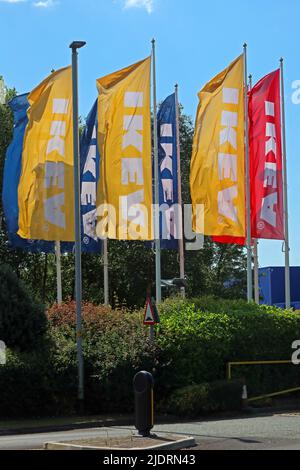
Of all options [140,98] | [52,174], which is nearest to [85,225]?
[52,174]

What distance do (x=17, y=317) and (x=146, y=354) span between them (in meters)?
3.84

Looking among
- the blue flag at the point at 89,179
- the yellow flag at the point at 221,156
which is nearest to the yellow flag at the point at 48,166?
the blue flag at the point at 89,179

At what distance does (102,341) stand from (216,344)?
3311mm

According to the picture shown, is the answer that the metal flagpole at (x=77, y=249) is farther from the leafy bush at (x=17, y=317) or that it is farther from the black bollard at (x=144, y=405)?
the black bollard at (x=144, y=405)

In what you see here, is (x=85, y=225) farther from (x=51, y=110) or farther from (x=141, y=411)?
(x=141, y=411)

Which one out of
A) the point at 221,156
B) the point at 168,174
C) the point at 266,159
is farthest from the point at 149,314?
the point at 168,174

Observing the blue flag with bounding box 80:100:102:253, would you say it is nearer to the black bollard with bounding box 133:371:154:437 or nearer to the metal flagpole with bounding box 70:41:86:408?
the metal flagpole with bounding box 70:41:86:408

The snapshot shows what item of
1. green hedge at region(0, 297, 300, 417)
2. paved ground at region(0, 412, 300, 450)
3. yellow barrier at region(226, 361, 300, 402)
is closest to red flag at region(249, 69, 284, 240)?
green hedge at region(0, 297, 300, 417)

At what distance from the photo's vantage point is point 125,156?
2697cm

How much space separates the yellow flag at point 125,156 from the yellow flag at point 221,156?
177 centimetres

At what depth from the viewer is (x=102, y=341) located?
21875 mm

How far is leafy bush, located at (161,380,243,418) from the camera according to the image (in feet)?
66.1

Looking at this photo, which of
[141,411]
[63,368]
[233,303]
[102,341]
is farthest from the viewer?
[233,303]

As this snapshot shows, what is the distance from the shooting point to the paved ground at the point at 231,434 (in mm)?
12727
